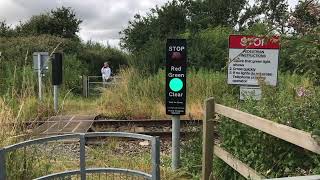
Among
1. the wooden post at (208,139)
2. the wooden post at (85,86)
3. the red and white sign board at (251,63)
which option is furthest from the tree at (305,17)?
the wooden post at (85,86)

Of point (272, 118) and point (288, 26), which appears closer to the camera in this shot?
point (288, 26)

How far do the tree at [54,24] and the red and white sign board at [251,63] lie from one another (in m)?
33.4

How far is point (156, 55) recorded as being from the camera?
22188 millimetres

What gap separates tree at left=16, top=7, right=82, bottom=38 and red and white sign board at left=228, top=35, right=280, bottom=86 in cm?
3336

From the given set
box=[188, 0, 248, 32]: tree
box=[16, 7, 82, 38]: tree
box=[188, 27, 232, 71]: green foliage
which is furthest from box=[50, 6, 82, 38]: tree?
box=[188, 27, 232, 71]: green foliage

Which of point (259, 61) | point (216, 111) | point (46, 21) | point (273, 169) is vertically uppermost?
point (46, 21)

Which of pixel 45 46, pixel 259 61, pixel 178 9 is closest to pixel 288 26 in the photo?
pixel 259 61

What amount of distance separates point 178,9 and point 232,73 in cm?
3569

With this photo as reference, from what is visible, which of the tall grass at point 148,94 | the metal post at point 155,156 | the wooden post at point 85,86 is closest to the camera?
the metal post at point 155,156

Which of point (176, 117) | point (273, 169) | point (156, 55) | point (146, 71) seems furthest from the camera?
point (156, 55)

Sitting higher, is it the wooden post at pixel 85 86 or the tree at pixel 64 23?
the tree at pixel 64 23

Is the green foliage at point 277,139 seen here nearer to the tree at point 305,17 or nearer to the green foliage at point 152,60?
the tree at point 305,17

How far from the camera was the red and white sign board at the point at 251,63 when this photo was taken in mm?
7285

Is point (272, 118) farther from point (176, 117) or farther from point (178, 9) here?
point (178, 9)
